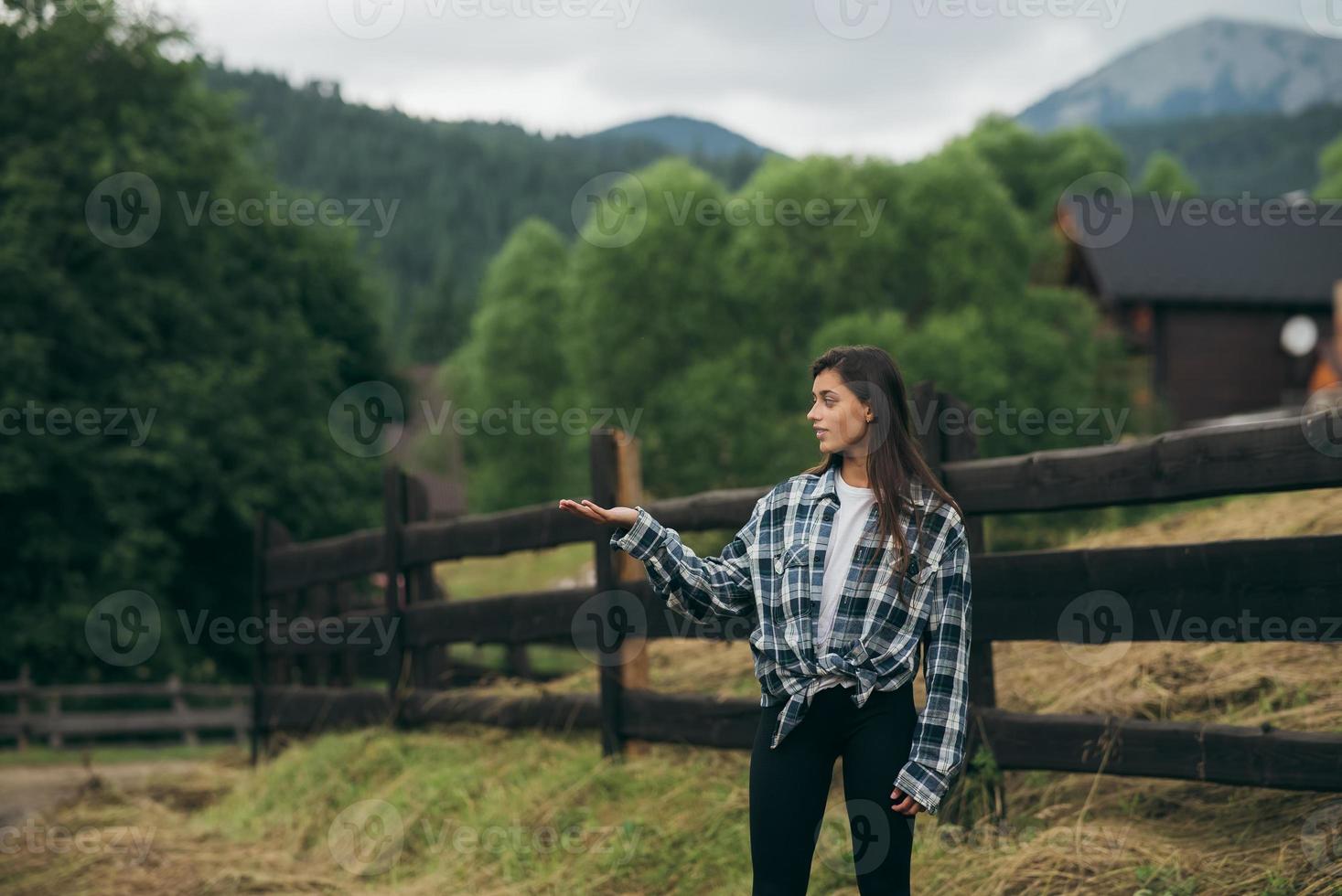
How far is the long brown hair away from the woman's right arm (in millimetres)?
306

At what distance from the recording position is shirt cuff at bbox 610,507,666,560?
10.7ft

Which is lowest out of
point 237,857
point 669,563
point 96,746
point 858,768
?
point 96,746

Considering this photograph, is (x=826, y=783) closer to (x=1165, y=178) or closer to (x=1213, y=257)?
(x=1213, y=257)

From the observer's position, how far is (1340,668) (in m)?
4.92

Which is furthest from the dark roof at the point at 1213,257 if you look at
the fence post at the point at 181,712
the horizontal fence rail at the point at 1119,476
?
the horizontal fence rail at the point at 1119,476

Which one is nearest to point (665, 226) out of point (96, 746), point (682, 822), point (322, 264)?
point (322, 264)

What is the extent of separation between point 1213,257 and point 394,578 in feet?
126

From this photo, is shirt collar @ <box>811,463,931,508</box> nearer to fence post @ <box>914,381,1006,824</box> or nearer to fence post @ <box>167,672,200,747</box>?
fence post @ <box>914,381,1006,824</box>

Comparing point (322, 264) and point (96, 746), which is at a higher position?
point (322, 264)

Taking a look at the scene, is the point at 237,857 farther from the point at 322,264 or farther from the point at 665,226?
the point at 665,226

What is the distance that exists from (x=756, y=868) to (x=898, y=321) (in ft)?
89.4

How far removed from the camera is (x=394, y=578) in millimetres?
7746

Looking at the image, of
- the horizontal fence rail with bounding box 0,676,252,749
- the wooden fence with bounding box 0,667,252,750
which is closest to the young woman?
the wooden fence with bounding box 0,667,252,750

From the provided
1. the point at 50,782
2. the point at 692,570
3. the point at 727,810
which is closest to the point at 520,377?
the point at 50,782
